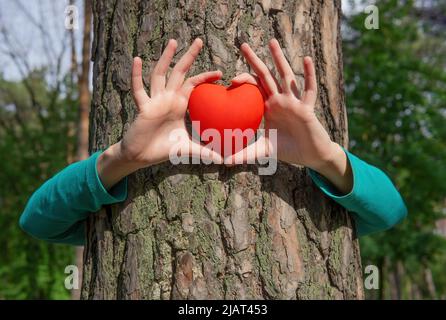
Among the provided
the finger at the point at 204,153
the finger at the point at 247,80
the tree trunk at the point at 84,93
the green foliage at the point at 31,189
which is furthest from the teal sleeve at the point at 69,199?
the green foliage at the point at 31,189

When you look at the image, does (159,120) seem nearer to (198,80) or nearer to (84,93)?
(198,80)

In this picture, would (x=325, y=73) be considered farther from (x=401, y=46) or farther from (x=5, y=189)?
(x=5, y=189)

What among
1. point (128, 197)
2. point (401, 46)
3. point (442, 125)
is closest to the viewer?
point (128, 197)

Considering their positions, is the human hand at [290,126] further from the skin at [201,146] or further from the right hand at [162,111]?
the right hand at [162,111]

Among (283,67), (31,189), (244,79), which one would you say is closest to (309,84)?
(283,67)

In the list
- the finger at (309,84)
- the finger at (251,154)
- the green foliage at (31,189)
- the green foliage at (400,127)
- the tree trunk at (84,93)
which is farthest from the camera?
the green foliage at (31,189)

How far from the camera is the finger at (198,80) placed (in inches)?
59.3

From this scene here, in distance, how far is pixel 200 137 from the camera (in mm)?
1534

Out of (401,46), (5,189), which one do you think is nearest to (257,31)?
(401,46)

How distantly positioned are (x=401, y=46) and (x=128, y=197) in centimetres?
737

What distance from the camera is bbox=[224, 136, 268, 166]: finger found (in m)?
1.54

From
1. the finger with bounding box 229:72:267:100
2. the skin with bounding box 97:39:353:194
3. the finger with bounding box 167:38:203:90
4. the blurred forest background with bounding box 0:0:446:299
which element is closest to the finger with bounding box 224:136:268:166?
the skin with bounding box 97:39:353:194

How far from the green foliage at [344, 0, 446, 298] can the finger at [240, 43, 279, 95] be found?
516 centimetres

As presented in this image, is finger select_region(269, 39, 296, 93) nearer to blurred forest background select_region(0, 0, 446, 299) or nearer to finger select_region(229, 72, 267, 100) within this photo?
finger select_region(229, 72, 267, 100)
